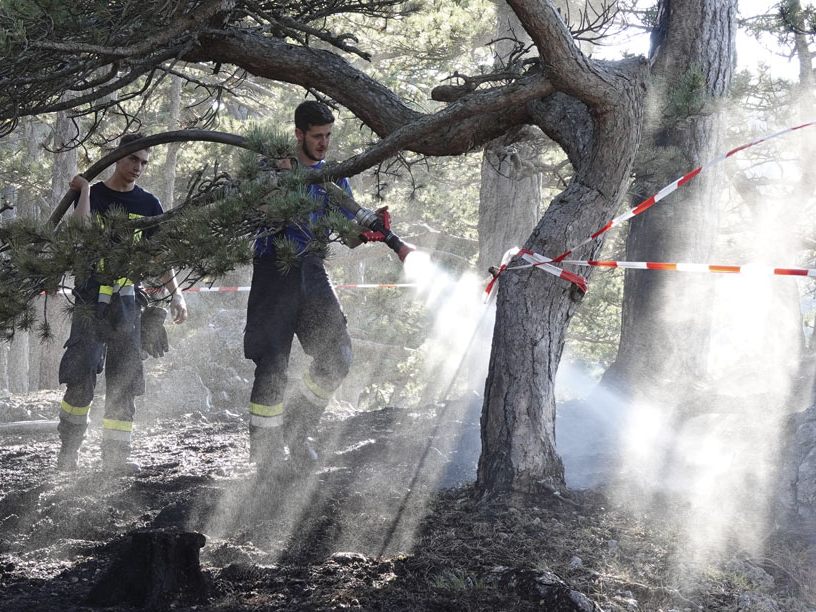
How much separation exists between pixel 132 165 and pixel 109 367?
3.93ft

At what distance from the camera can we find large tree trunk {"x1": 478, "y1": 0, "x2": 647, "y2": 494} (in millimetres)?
4676

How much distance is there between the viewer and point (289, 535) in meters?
4.12

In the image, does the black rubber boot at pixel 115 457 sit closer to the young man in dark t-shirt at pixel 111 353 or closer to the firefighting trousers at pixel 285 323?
the young man in dark t-shirt at pixel 111 353

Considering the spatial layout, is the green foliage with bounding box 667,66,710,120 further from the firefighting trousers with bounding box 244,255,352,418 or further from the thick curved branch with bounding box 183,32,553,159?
the firefighting trousers with bounding box 244,255,352,418

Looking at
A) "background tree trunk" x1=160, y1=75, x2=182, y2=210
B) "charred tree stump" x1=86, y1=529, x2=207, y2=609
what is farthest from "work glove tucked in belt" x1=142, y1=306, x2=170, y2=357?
"background tree trunk" x1=160, y1=75, x2=182, y2=210

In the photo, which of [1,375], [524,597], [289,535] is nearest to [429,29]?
[289,535]

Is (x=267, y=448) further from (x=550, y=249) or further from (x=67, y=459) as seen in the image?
(x=550, y=249)

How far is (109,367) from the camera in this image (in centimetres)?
538

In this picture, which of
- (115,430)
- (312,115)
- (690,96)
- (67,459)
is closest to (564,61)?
(690,96)

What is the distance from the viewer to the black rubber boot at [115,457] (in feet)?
17.4

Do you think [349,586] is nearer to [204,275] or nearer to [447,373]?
[204,275]

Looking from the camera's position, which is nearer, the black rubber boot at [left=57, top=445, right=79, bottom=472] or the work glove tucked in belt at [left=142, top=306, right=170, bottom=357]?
the black rubber boot at [left=57, top=445, right=79, bottom=472]

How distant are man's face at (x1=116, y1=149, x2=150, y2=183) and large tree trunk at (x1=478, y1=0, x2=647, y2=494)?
218cm

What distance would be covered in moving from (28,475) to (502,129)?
11.7 ft
